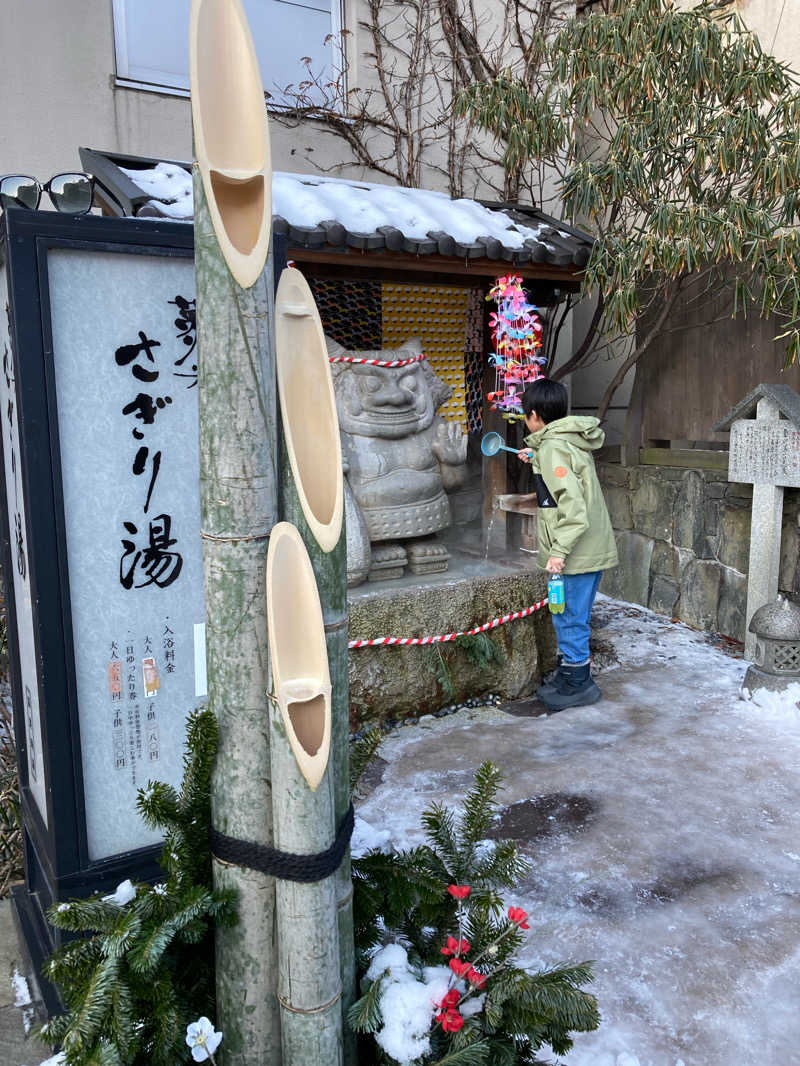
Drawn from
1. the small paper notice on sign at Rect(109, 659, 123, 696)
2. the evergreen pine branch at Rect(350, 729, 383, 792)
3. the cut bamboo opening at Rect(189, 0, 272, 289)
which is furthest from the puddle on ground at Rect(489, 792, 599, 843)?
the cut bamboo opening at Rect(189, 0, 272, 289)

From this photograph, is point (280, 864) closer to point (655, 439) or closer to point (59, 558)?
point (59, 558)

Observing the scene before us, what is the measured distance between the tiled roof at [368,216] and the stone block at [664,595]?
2929 millimetres

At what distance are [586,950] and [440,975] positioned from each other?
1.29 m

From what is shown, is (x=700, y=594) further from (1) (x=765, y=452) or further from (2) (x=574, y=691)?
(2) (x=574, y=691)

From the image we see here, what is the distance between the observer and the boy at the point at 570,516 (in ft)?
16.0

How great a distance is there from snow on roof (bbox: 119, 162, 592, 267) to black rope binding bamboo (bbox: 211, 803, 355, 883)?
329 cm

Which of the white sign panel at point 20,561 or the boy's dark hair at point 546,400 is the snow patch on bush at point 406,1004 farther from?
the boy's dark hair at point 546,400

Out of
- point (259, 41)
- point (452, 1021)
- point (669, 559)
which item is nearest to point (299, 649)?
point (452, 1021)

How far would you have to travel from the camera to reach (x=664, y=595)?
23.4ft

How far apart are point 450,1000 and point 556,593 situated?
349cm

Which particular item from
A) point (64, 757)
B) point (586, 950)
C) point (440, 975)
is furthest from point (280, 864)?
point (586, 950)

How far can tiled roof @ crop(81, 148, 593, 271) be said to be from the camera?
4371 mm

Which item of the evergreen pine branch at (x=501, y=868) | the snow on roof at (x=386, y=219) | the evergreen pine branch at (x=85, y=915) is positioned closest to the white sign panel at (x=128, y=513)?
the evergreen pine branch at (x=85, y=915)

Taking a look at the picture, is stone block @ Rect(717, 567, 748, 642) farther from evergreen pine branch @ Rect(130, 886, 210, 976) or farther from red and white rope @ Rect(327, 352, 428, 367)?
evergreen pine branch @ Rect(130, 886, 210, 976)
